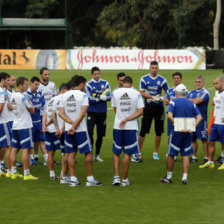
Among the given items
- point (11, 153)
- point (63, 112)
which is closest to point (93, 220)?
point (63, 112)

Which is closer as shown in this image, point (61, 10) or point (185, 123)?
point (185, 123)

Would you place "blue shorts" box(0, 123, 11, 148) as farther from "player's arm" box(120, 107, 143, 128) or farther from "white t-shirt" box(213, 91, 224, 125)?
"white t-shirt" box(213, 91, 224, 125)

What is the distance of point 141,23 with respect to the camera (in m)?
56.9

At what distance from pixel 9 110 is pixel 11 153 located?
3.11 ft

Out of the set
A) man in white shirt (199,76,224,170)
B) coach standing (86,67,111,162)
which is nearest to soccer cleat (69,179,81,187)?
coach standing (86,67,111,162)

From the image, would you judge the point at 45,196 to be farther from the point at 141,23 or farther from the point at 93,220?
the point at 141,23

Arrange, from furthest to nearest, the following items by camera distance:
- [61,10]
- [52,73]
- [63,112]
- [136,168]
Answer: [61,10] → [52,73] → [136,168] → [63,112]

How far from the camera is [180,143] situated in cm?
1053

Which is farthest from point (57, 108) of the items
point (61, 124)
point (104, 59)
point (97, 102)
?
point (104, 59)

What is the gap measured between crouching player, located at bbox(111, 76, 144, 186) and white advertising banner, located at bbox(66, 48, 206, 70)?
27293mm

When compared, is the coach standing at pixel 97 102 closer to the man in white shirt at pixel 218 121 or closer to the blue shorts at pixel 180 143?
the man in white shirt at pixel 218 121

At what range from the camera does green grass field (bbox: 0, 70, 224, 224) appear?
828 centimetres

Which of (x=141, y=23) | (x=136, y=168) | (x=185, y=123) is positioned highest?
(x=141, y=23)

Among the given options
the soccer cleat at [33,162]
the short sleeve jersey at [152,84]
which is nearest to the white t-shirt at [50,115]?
the soccer cleat at [33,162]
